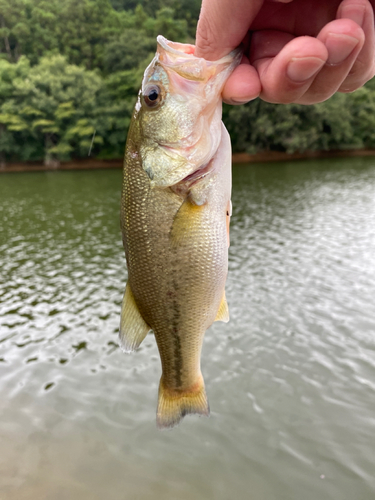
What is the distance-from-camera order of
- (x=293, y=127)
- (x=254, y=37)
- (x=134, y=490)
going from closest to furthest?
(x=254, y=37), (x=134, y=490), (x=293, y=127)

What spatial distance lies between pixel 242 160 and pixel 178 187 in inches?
1523

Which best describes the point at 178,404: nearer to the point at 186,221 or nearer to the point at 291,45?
the point at 186,221

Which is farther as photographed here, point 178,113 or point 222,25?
point 178,113

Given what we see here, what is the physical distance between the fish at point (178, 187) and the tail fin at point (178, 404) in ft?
1.74

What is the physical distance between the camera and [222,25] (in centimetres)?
157

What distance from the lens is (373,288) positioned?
9531 mm

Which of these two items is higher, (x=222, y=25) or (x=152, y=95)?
(x=222, y=25)

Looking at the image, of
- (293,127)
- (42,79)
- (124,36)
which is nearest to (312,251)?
(293,127)

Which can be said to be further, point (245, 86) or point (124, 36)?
point (124, 36)

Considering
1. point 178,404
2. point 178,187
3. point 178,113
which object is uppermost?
point 178,113

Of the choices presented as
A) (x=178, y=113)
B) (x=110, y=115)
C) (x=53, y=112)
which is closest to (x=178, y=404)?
(x=178, y=113)

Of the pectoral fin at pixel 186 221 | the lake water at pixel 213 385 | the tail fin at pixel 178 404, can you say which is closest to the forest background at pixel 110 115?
the lake water at pixel 213 385

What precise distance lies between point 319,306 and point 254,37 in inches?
310

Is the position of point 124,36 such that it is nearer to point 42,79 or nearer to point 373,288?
point 42,79
